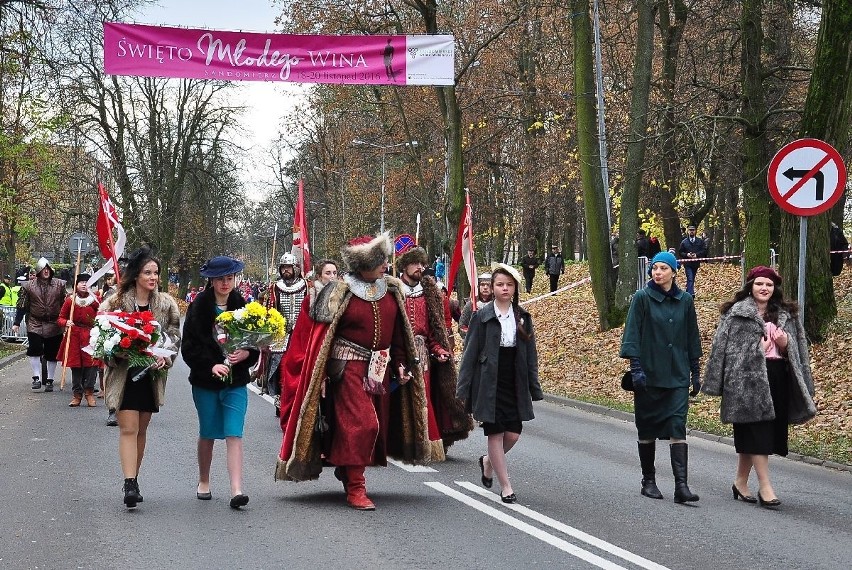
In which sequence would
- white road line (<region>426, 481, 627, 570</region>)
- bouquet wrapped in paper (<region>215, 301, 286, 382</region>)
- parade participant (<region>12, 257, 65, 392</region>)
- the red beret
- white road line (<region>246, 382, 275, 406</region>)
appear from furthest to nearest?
1. parade participant (<region>12, 257, 65, 392</region>)
2. white road line (<region>246, 382, 275, 406</region>)
3. the red beret
4. bouquet wrapped in paper (<region>215, 301, 286, 382</region>)
5. white road line (<region>426, 481, 627, 570</region>)

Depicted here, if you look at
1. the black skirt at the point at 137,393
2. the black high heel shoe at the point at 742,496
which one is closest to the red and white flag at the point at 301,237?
the black skirt at the point at 137,393

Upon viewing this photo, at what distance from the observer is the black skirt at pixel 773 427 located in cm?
912

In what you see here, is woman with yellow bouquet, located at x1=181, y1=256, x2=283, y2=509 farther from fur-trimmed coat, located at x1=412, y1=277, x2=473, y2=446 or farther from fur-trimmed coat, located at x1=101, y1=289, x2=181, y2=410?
fur-trimmed coat, located at x1=412, y1=277, x2=473, y2=446

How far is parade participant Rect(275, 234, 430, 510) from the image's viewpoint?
8.63 metres

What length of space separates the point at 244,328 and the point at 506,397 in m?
1.94

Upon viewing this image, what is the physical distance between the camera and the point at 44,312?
1861cm

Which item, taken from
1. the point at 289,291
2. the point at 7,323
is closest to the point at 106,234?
the point at 289,291

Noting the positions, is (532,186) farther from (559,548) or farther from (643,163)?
(559,548)

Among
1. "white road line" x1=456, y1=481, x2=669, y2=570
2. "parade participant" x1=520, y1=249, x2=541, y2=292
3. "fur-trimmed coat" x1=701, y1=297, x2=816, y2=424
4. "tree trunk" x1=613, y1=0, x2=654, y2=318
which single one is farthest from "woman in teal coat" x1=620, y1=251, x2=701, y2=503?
"parade participant" x1=520, y1=249, x2=541, y2=292

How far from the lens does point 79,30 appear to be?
22859 millimetres

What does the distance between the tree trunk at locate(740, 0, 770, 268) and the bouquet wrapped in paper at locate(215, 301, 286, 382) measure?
47.5 feet

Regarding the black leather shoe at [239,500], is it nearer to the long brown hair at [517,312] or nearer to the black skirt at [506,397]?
the black skirt at [506,397]

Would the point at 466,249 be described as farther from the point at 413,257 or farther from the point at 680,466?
the point at 680,466

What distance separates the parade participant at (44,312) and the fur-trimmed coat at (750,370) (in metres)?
12.1
